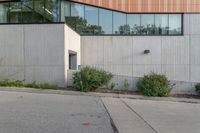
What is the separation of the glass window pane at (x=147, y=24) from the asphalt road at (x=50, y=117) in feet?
51.2

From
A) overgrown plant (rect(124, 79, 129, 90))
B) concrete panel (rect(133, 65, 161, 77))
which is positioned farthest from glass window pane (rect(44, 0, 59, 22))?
concrete panel (rect(133, 65, 161, 77))

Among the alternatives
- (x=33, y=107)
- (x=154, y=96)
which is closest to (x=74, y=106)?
(x=33, y=107)

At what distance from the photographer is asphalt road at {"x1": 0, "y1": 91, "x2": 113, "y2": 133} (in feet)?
37.2

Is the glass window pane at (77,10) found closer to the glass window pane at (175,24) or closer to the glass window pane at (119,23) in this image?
the glass window pane at (119,23)

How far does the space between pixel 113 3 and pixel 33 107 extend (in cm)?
1823

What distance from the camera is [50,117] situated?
13367 mm

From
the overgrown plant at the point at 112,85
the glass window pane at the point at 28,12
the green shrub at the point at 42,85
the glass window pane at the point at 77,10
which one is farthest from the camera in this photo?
the glass window pane at the point at 77,10

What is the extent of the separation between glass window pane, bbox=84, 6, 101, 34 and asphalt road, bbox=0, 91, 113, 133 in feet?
48.8

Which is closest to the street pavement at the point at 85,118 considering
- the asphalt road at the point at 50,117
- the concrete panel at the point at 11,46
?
the asphalt road at the point at 50,117

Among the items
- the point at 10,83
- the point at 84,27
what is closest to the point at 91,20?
the point at 84,27

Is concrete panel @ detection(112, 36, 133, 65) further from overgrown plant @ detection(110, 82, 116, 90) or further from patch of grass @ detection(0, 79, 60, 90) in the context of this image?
patch of grass @ detection(0, 79, 60, 90)

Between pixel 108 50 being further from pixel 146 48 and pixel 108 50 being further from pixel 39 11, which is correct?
pixel 39 11

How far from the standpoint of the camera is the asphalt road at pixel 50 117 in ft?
37.2

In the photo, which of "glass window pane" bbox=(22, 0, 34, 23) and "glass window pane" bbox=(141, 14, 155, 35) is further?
"glass window pane" bbox=(141, 14, 155, 35)
